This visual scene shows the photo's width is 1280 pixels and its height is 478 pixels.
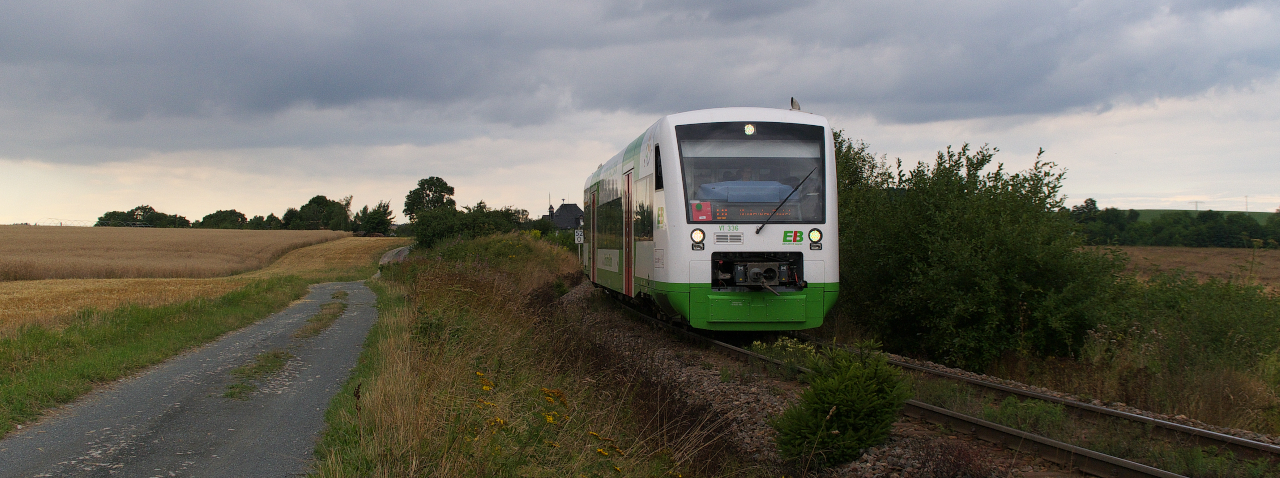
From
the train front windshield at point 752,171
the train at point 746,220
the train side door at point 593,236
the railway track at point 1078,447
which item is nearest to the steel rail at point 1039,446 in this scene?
the railway track at point 1078,447

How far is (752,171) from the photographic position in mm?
10414

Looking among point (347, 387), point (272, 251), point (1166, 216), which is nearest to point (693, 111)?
point (347, 387)

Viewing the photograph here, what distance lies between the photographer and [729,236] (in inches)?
400

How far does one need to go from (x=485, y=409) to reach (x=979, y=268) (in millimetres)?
7386

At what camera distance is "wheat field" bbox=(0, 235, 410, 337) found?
16.4m

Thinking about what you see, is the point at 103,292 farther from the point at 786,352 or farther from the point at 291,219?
the point at 291,219

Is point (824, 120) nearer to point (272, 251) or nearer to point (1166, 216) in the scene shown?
point (1166, 216)

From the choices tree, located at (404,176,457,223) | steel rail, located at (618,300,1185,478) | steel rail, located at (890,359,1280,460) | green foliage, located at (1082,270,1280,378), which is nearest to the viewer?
steel rail, located at (618,300,1185,478)

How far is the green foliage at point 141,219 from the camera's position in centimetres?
13538

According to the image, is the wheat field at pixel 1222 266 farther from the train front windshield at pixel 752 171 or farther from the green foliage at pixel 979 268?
the train front windshield at pixel 752 171

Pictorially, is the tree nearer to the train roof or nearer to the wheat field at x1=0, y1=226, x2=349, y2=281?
the wheat field at x1=0, y1=226, x2=349, y2=281

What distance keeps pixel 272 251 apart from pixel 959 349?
209 ft

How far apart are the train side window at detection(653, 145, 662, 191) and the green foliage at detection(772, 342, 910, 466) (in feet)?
15.7

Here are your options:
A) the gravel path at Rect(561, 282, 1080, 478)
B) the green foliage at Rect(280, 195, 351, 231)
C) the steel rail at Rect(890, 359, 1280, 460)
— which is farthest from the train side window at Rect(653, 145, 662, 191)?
the green foliage at Rect(280, 195, 351, 231)
